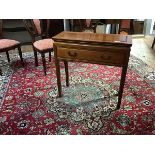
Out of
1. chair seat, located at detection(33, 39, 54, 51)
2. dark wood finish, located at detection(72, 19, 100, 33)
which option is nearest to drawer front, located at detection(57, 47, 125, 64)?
chair seat, located at detection(33, 39, 54, 51)

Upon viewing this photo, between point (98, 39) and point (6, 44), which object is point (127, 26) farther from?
point (98, 39)

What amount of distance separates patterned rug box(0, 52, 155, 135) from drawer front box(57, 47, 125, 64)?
632mm

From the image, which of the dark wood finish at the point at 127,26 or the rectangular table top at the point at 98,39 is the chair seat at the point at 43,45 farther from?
the dark wood finish at the point at 127,26

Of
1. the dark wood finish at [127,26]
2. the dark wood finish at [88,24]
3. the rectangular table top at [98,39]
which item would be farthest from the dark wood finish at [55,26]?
the rectangular table top at [98,39]

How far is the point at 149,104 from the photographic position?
2.17 metres

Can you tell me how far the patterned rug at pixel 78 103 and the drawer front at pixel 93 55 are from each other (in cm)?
63

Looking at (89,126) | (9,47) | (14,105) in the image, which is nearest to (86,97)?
(89,126)

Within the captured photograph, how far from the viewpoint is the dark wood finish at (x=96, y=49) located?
1706 millimetres

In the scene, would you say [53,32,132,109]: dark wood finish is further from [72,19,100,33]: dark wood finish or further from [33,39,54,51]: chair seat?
[72,19,100,33]: dark wood finish

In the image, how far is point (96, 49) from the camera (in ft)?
5.81

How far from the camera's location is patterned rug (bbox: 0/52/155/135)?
185 centimetres

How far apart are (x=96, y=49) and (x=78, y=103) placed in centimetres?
78

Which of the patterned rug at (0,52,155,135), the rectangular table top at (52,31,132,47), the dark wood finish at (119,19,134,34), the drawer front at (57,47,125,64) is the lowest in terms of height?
the patterned rug at (0,52,155,135)

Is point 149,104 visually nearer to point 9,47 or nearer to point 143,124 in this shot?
Result: point 143,124
